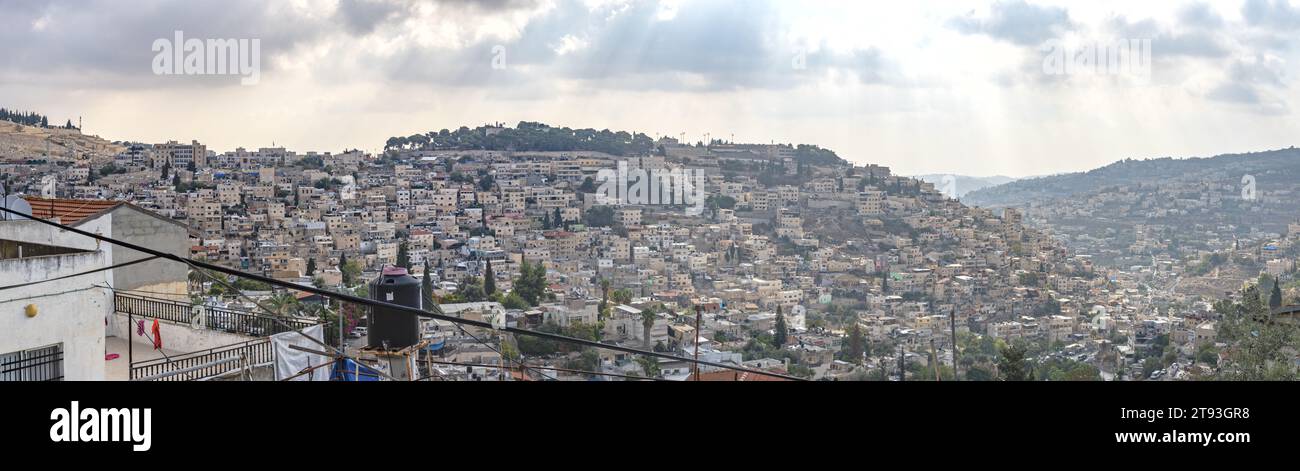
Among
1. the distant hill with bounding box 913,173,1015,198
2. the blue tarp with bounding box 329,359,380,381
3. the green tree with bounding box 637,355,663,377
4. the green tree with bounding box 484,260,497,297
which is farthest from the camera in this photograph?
the distant hill with bounding box 913,173,1015,198

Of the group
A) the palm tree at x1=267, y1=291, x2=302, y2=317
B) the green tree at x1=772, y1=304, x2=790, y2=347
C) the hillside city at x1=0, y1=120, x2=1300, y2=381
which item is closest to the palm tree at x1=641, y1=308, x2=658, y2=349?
the hillside city at x1=0, y1=120, x2=1300, y2=381

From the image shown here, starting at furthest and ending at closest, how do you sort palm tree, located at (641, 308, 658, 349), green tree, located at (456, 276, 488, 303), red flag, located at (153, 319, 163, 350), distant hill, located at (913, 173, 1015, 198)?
distant hill, located at (913, 173, 1015, 198)
green tree, located at (456, 276, 488, 303)
palm tree, located at (641, 308, 658, 349)
red flag, located at (153, 319, 163, 350)

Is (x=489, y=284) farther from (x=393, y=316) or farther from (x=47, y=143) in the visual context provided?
(x=393, y=316)

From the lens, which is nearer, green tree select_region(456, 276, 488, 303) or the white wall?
the white wall

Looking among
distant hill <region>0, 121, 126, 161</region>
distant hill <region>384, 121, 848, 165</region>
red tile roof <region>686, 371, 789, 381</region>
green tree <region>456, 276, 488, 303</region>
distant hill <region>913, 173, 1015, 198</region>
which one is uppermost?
distant hill <region>384, 121, 848, 165</region>

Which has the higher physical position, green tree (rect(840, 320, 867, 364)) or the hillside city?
the hillside city

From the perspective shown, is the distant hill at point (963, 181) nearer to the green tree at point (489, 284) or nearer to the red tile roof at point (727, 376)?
the green tree at point (489, 284)

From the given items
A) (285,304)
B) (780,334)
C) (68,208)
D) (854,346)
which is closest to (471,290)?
(780,334)

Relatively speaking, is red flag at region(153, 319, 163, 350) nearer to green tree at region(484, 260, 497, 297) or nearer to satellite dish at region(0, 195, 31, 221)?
satellite dish at region(0, 195, 31, 221)
